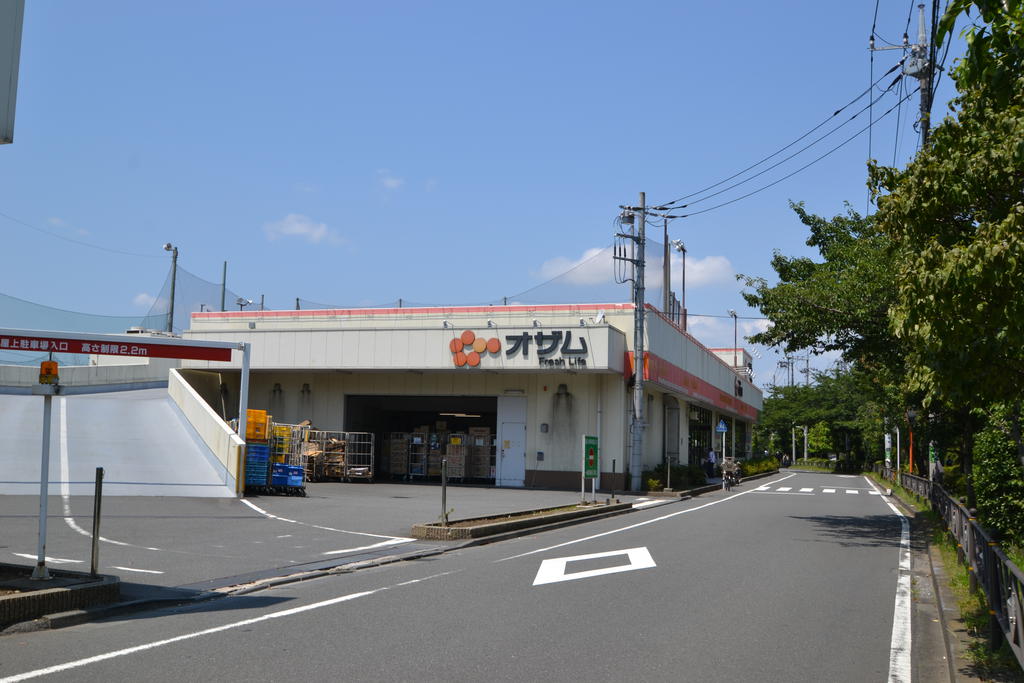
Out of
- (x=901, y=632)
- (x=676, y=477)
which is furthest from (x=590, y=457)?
(x=901, y=632)

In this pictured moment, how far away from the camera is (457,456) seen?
117 ft

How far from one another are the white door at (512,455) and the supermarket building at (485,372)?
0.04m

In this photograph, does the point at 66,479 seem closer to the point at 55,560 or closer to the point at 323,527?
the point at 323,527

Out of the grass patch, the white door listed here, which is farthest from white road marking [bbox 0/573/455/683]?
the white door

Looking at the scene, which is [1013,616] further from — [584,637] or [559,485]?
[559,485]

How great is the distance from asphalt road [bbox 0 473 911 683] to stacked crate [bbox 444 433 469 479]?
21.0 metres

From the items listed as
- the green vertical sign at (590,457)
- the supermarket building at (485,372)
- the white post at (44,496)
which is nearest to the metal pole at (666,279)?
the supermarket building at (485,372)

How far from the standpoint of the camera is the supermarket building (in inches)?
1277

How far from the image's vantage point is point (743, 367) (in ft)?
260

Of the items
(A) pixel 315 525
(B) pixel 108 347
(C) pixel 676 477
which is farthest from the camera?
(C) pixel 676 477

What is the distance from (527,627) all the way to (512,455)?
1025 inches

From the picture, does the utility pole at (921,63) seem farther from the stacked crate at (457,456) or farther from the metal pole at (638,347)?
the stacked crate at (457,456)

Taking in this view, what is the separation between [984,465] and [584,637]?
12.1 metres

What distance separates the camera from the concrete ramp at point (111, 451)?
70.7 ft
